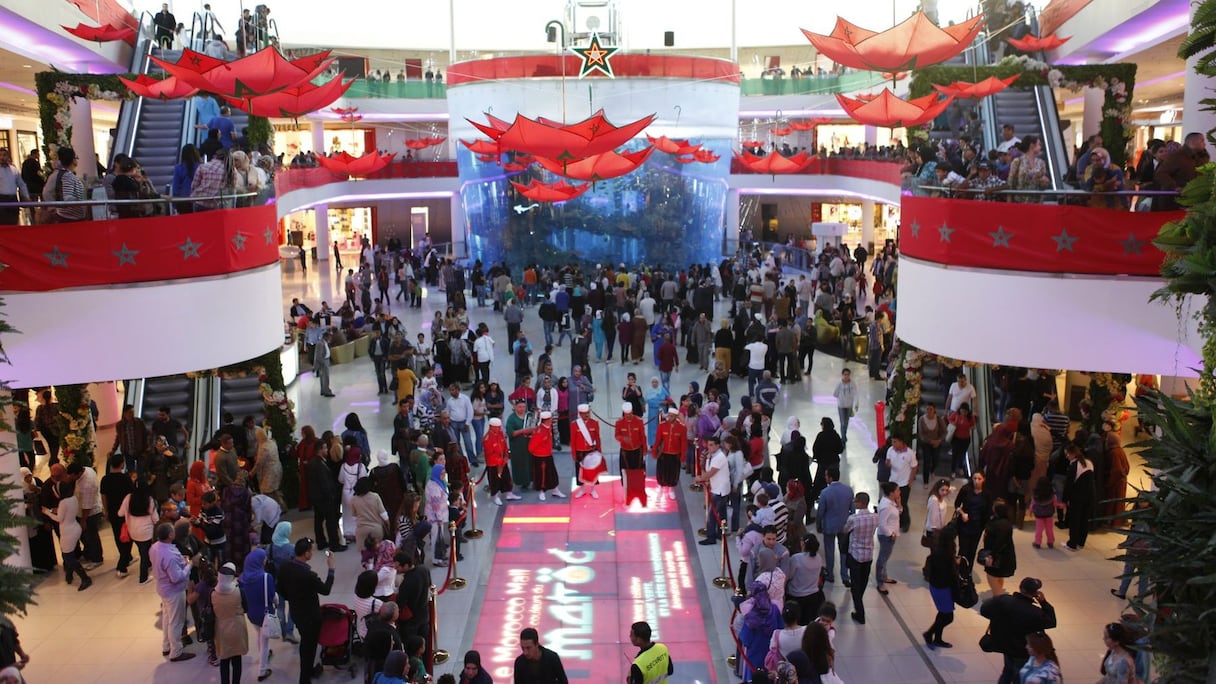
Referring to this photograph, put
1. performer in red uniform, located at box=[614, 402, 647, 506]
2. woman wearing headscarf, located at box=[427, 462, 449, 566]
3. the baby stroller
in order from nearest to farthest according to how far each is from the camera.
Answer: the baby stroller
woman wearing headscarf, located at box=[427, 462, 449, 566]
performer in red uniform, located at box=[614, 402, 647, 506]

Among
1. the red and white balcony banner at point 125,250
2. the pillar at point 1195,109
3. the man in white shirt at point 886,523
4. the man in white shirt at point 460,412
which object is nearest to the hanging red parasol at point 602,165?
the man in white shirt at point 460,412

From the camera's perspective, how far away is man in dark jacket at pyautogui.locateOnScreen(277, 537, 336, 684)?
813cm

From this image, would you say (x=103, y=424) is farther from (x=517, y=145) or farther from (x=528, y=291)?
(x=528, y=291)

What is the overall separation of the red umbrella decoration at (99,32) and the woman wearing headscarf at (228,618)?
33.1 feet

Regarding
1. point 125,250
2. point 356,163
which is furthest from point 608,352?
point 125,250

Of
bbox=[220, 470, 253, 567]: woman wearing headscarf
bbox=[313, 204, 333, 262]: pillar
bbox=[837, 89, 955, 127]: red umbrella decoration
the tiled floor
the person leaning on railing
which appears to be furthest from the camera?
bbox=[313, 204, 333, 262]: pillar

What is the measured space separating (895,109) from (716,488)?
5781 mm

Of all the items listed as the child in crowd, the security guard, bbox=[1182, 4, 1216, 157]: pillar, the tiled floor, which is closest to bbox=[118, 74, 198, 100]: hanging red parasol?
the tiled floor

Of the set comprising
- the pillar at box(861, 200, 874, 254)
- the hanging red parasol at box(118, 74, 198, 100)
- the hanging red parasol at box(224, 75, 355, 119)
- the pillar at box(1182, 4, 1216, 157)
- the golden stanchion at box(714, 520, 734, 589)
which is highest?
the hanging red parasol at box(118, 74, 198, 100)

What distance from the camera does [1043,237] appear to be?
11352mm

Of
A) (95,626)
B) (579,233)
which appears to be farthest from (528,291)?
(95,626)

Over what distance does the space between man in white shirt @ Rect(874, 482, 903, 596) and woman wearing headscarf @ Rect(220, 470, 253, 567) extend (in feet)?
19.9

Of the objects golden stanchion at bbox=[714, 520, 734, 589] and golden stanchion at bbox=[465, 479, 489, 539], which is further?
golden stanchion at bbox=[465, 479, 489, 539]

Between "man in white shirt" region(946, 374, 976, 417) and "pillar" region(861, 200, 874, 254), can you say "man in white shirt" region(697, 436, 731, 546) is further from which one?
"pillar" region(861, 200, 874, 254)
